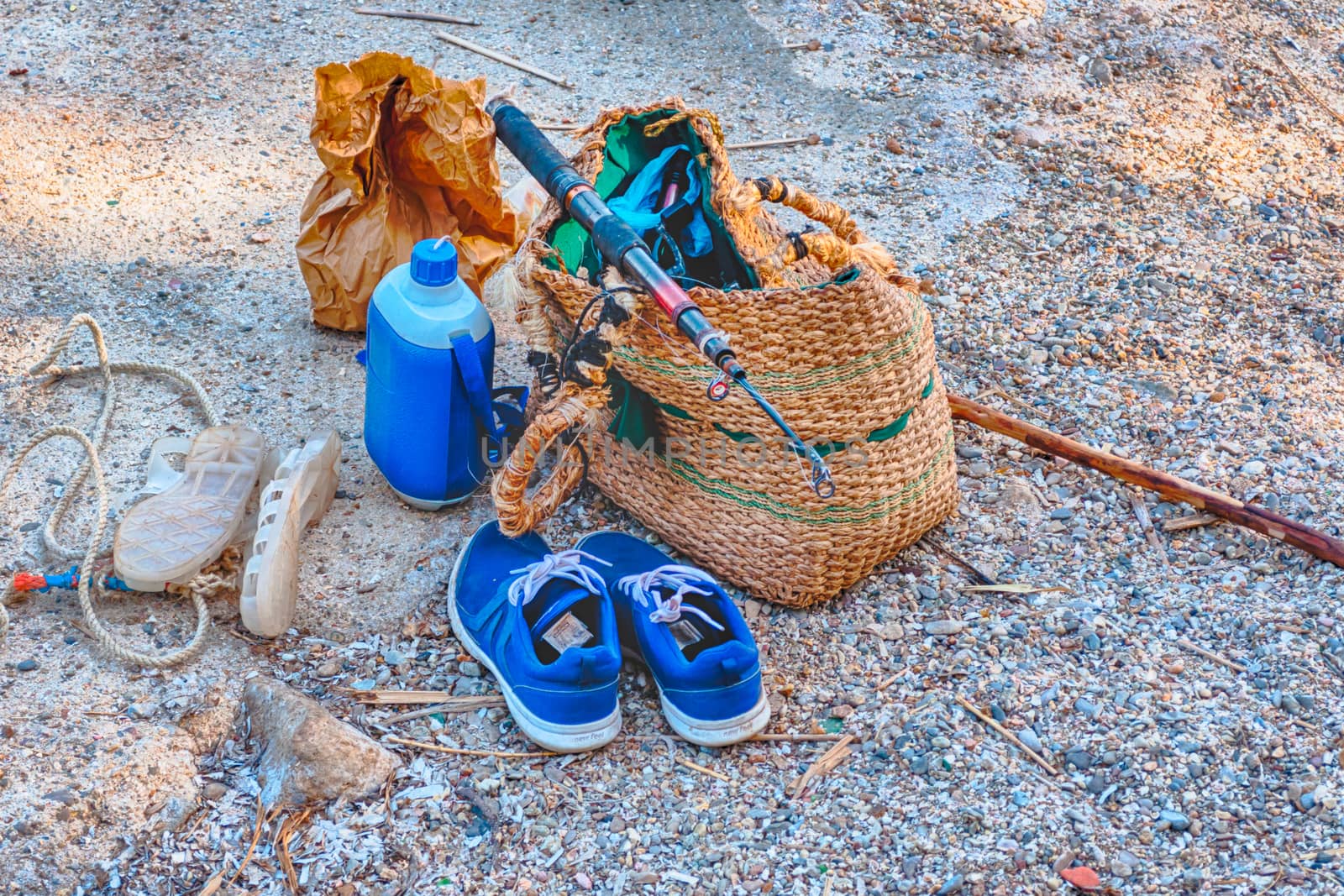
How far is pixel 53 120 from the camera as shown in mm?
3596

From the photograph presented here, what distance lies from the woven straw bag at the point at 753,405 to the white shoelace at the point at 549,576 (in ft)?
0.40

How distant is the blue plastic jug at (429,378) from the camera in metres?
2.19

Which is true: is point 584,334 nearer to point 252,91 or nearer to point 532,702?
point 532,702

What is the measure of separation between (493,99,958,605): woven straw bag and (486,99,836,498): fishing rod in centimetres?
7

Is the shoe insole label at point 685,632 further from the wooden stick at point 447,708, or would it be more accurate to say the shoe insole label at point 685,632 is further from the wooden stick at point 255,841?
the wooden stick at point 255,841

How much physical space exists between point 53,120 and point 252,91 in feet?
2.10

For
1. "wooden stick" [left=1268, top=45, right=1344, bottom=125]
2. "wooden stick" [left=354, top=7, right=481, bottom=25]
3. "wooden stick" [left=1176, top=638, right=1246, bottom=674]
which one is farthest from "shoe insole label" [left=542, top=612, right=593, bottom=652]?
"wooden stick" [left=1268, top=45, right=1344, bottom=125]

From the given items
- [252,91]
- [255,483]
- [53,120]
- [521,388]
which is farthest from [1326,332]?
[53,120]

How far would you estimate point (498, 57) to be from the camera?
4242mm

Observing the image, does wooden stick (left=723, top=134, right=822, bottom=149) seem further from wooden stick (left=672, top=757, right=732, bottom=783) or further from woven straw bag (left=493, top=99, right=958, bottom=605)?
wooden stick (left=672, top=757, right=732, bottom=783)

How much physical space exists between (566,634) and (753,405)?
0.53m

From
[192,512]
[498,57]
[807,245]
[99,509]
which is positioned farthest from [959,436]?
[498,57]

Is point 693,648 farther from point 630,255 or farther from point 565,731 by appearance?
point 630,255

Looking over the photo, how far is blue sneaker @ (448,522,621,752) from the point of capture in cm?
184
